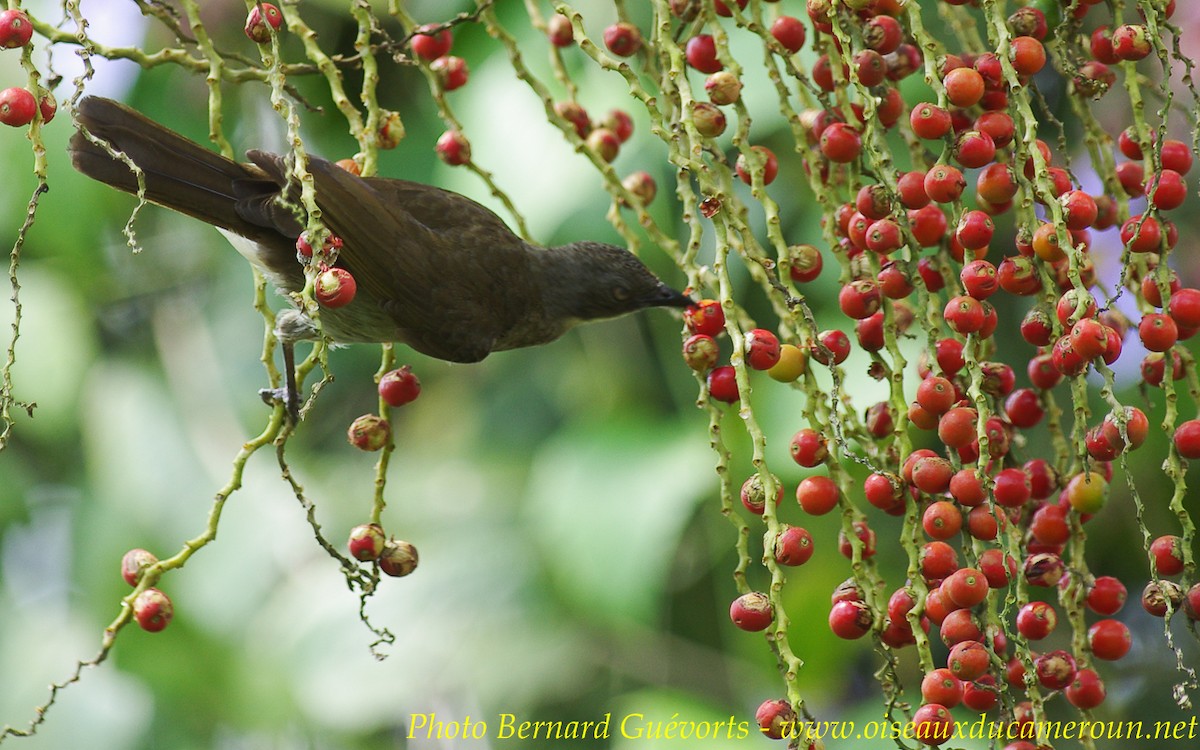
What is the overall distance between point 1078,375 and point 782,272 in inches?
13.9

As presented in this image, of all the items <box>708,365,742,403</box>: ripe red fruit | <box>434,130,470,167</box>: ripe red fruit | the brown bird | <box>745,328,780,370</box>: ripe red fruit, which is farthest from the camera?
the brown bird

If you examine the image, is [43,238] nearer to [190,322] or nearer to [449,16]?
[190,322]

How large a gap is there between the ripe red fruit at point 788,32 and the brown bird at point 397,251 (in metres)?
0.69

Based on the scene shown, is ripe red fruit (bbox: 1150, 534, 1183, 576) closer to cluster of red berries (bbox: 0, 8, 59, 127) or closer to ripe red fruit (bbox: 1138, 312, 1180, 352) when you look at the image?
ripe red fruit (bbox: 1138, 312, 1180, 352)

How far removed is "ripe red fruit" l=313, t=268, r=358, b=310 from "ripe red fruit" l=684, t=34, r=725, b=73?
0.60 m

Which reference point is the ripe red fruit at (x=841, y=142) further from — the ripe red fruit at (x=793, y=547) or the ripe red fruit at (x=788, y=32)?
the ripe red fruit at (x=793, y=547)

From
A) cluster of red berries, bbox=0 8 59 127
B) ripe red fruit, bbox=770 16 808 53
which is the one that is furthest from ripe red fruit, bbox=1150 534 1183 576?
cluster of red berries, bbox=0 8 59 127

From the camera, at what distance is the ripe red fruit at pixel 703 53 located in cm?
162

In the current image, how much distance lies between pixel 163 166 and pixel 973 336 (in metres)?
1.35

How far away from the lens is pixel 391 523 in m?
3.68

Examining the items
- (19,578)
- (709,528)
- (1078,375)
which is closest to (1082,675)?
(1078,375)

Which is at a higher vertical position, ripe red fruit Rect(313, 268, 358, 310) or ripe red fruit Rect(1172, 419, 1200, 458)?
ripe red fruit Rect(313, 268, 358, 310)

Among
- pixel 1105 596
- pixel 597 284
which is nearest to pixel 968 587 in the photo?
pixel 1105 596

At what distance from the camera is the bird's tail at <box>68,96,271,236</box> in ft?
5.86
